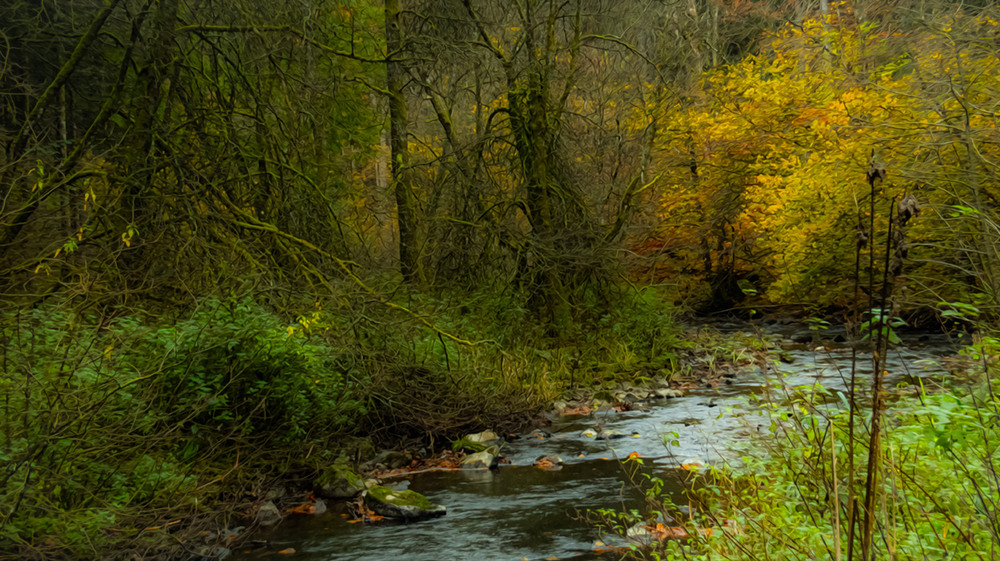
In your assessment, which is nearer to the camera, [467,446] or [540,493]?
[540,493]

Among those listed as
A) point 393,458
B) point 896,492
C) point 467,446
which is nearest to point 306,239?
point 393,458

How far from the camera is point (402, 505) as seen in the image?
640 centimetres

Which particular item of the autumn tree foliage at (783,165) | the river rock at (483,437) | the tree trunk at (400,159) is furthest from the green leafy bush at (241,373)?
the autumn tree foliage at (783,165)

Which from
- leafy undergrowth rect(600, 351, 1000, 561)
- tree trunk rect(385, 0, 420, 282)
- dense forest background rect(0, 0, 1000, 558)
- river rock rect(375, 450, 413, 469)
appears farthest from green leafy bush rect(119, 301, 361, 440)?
tree trunk rect(385, 0, 420, 282)

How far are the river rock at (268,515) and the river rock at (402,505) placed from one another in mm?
821

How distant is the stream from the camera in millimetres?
5531

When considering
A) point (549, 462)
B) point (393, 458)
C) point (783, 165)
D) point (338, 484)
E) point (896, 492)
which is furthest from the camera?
point (783, 165)

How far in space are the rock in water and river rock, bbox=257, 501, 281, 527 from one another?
7.48ft

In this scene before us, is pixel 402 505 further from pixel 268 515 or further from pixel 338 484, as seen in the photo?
pixel 268 515

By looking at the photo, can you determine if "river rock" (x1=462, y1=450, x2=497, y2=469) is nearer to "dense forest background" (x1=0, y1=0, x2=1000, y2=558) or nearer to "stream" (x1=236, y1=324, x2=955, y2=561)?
"stream" (x1=236, y1=324, x2=955, y2=561)

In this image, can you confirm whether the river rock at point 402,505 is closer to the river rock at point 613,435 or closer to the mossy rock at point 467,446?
the mossy rock at point 467,446

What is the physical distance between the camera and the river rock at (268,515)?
6.28 metres

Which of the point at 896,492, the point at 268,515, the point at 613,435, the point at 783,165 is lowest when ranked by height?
the point at 613,435

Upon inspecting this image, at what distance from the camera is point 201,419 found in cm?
641
